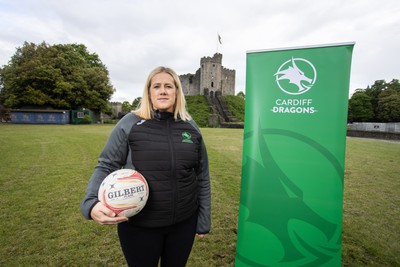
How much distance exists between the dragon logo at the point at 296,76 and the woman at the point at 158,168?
1107mm

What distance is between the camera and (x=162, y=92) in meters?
1.91

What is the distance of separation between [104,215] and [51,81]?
3586cm

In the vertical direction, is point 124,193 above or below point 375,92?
below

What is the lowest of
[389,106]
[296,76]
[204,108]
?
[296,76]

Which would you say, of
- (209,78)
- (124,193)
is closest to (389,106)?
(209,78)

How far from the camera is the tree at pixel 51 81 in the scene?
29.5 meters

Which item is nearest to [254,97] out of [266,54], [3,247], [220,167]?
[266,54]

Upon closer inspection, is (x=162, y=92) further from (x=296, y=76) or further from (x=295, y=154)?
(x=295, y=154)

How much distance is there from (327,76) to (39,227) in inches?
195

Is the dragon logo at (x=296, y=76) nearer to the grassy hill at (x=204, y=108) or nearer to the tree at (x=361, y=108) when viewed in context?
the grassy hill at (x=204, y=108)

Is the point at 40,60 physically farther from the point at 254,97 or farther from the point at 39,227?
the point at 254,97

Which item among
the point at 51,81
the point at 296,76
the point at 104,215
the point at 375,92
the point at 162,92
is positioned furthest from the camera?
the point at 375,92

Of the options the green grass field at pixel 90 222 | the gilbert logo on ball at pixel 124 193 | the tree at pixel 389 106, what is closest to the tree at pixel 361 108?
the tree at pixel 389 106

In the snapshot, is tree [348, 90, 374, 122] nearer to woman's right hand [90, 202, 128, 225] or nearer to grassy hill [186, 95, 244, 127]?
grassy hill [186, 95, 244, 127]
